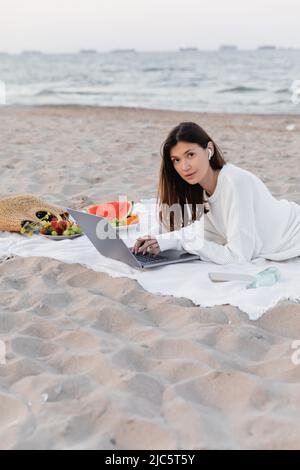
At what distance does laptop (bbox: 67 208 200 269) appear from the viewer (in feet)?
11.8

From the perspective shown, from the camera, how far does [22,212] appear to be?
457 cm

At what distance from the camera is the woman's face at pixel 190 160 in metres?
3.46

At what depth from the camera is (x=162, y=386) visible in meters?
2.37

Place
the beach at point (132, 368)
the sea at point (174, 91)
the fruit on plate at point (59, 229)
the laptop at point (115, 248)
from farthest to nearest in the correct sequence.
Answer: the sea at point (174, 91) < the fruit on plate at point (59, 229) < the laptop at point (115, 248) < the beach at point (132, 368)

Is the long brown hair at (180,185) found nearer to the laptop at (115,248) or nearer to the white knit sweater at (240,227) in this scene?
the white knit sweater at (240,227)

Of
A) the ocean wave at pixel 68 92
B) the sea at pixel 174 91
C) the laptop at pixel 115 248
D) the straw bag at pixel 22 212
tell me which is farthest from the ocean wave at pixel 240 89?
the laptop at pixel 115 248

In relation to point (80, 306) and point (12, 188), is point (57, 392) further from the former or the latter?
point (12, 188)

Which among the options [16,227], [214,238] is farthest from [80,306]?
[16,227]

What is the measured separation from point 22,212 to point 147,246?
1276mm

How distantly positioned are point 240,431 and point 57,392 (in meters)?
0.71

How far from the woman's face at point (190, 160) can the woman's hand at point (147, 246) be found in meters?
0.45

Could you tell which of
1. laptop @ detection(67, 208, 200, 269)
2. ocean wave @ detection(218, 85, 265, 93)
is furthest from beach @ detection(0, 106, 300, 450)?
ocean wave @ detection(218, 85, 265, 93)

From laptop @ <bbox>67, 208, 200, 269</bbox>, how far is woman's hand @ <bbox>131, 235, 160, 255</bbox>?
0.04m

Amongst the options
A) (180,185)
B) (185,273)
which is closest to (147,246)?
(185,273)
